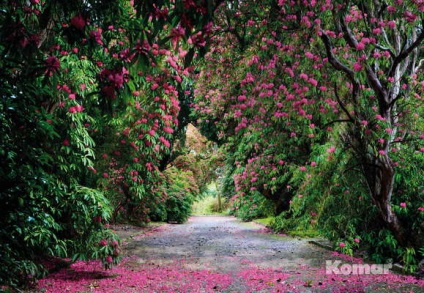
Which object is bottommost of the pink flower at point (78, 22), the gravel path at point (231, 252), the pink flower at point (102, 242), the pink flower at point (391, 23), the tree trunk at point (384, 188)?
the gravel path at point (231, 252)

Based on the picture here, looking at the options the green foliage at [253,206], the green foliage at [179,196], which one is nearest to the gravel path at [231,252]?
the green foliage at [253,206]

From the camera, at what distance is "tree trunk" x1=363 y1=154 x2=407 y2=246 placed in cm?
589

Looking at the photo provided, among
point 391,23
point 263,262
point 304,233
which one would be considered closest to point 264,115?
point 391,23

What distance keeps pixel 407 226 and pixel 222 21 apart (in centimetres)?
511

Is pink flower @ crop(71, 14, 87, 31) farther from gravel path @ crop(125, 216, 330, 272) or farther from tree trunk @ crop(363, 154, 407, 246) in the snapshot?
gravel path @ crop(125, 216, 330, 272)

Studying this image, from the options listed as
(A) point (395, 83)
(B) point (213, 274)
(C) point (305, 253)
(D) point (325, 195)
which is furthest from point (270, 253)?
(A) point (395, 83)

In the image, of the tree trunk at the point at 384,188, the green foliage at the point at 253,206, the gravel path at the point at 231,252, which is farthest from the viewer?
the green foliage at the point at 253,206

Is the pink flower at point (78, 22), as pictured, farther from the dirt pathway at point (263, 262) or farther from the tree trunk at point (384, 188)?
the tree trunk at point (384, 188)

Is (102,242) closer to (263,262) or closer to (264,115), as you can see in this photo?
(263,262)

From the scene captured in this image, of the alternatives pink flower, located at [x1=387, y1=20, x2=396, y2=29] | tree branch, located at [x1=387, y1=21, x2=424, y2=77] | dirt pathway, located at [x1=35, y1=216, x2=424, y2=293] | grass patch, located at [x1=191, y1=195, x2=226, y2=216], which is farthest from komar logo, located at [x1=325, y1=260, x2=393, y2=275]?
grass patch, located at [x1=191, y1=195, x2=226, y2=216]

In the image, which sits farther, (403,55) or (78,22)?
(403,55)

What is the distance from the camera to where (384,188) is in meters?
6.01

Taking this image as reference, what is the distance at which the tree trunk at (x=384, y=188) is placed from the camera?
232 inches

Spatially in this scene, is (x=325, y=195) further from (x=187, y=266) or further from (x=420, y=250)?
(x=187, y=266)
